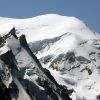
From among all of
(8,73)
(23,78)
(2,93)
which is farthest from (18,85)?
(2,93)

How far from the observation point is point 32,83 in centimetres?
9506

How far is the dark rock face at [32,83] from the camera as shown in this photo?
8531 centimetres

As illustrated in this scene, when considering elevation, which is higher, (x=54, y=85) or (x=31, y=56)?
(x=31, y=56)

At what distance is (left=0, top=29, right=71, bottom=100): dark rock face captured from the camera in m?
85.3

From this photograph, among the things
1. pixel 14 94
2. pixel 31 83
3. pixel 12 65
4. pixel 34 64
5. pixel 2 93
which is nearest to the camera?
pixel 2 93

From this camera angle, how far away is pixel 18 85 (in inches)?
3342

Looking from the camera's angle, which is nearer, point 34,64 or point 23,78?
point 23,78

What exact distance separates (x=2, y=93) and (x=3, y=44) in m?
23.7

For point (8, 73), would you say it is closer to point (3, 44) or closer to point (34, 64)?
point (3, 44)

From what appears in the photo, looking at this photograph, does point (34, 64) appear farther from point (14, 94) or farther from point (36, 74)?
point (14, 94)

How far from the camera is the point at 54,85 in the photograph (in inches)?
3939

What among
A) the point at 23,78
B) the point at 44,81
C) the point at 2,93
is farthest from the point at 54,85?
the point at 2,93

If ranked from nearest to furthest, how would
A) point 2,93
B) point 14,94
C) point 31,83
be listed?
point 2,93, point 14,94, point 31,83

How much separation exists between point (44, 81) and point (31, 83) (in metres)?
3.79
